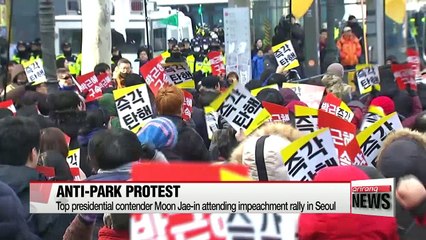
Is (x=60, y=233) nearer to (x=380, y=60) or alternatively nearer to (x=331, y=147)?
(x=331, y=147)

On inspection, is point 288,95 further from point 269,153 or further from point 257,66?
point 257,66

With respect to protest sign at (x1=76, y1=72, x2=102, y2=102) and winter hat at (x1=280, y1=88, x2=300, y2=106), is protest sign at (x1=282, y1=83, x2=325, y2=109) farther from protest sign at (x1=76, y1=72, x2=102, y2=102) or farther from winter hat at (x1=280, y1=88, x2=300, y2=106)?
protest sign at (x1=76, y1=72, x2=102, y2=102)

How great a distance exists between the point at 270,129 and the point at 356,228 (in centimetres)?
154

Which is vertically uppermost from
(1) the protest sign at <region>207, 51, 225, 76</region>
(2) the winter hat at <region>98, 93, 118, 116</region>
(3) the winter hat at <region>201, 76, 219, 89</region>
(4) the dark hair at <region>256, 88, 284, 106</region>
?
(4) the dark hair at <region>256, 88, 284, 106</region>

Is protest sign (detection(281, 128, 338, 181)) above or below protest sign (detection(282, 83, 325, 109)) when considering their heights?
above

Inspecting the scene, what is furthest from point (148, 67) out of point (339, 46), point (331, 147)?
point (339, 46)

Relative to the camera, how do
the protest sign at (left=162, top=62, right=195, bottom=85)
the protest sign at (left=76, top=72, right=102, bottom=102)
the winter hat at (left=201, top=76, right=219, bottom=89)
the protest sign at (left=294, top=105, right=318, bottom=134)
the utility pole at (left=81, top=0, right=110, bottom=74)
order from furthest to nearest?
the utility pole at (left=81, top=0, right=110, bottom=74)
the protest sign at (left=76, top=72, right=102, bottom=102)
the protest sign at (left=162, top=62, right=195, bottom=85)
the winter hat at (left=201, top=76, right=219, bottom=89)
the protest sign at (left=294, top=105, right=318, bottom=134)

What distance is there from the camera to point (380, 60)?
1716 centimetres

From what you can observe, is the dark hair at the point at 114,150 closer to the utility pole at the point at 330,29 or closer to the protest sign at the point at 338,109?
the protest sign at the point at 338,109

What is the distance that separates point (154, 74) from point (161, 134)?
184 inches

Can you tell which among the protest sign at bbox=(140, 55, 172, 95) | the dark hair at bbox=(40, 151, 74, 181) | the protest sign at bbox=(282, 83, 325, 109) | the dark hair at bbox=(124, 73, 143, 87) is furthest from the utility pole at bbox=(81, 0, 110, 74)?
the dark hair at bbox=(40, 151, 74, 181)

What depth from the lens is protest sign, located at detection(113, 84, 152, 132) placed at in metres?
9.20

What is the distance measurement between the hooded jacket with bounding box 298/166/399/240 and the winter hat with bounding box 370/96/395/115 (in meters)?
5.76

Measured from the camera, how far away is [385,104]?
9.72m
